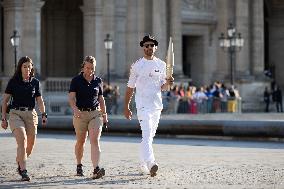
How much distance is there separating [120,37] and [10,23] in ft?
20.5

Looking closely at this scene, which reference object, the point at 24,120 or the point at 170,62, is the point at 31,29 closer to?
the point at 24,120

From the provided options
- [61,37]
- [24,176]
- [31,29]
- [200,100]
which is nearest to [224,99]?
[200,100]

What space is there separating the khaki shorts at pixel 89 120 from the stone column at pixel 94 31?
30.3m

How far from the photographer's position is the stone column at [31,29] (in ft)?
135

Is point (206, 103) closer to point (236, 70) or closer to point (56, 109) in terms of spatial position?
point (56, 109)

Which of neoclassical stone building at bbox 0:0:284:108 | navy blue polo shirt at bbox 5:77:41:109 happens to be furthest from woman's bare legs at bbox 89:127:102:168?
neoclassical stone building at bbox 0:0:284:108

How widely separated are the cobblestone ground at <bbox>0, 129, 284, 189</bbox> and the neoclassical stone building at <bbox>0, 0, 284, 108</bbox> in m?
20.9

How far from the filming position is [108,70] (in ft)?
134

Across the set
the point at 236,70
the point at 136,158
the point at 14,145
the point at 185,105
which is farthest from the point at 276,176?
the point at 236,70

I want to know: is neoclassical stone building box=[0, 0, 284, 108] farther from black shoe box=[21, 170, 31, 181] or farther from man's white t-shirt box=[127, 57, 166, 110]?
black shoe box=[21, 170, 31, 181]

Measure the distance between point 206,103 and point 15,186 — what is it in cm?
2679

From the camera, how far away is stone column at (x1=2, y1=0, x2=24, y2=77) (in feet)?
135

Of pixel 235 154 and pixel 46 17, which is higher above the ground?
pixel 46 17

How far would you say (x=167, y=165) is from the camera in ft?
49.0
